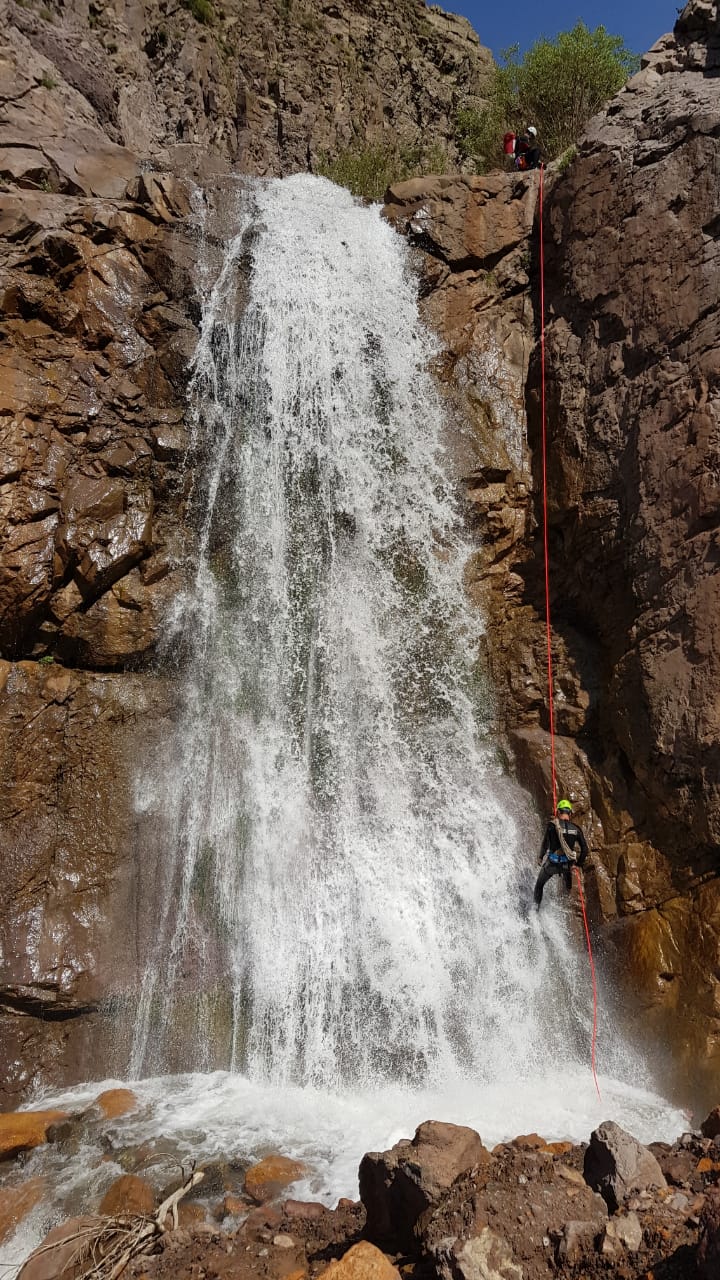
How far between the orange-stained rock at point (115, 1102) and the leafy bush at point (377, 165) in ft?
45.6

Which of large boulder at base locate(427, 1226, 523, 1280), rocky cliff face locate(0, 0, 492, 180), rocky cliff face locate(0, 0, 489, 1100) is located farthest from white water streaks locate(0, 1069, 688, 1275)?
rocky cliff face locate(0, 0, 492, 180)

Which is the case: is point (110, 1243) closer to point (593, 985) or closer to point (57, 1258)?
point (57, 1258)

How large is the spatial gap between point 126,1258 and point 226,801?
194 inches

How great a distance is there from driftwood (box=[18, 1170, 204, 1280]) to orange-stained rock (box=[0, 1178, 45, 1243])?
120 centimetres

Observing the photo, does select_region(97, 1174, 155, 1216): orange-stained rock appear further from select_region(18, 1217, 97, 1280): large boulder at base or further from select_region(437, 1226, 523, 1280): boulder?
select_region(437, 1226, 523, 1280): boulder

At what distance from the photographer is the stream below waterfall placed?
6938 mm

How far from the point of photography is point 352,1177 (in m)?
5.54

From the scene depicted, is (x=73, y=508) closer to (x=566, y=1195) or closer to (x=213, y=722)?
(x=213, y=722)

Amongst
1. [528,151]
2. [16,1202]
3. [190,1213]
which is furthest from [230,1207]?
[528,151]

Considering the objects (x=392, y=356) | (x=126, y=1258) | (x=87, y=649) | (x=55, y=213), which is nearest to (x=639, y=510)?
(x=392, y=356)

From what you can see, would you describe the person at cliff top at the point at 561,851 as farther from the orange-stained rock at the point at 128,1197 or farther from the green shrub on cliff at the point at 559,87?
the green shrub on cliff at the point at 559,87

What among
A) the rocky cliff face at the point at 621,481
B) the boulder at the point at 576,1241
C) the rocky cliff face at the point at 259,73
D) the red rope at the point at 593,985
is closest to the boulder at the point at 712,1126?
the boulder at the point at 576,1241

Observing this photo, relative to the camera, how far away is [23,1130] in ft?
20.4

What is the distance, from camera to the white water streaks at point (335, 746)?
7.60 metres
